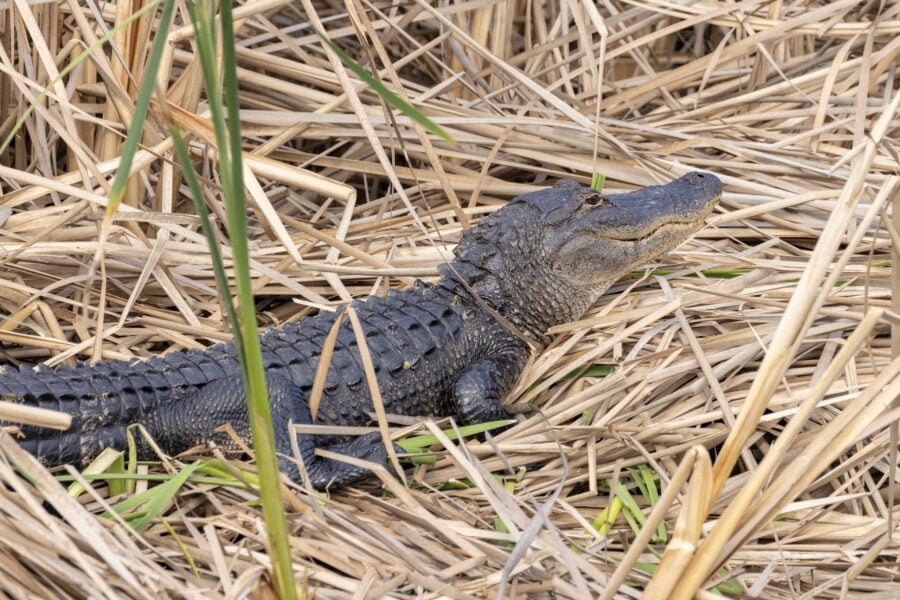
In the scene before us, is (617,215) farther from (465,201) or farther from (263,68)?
(263,68)

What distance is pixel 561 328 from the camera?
334cm

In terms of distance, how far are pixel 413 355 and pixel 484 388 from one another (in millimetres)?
241

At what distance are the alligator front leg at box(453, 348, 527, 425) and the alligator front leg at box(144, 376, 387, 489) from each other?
35 cm

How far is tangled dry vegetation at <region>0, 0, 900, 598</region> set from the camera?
2.02m

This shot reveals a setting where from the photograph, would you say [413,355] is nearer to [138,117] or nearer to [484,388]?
[484,388]

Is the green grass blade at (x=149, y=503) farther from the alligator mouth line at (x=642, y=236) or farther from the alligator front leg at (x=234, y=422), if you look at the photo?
the alligator mouth line at (x=642, y=236)

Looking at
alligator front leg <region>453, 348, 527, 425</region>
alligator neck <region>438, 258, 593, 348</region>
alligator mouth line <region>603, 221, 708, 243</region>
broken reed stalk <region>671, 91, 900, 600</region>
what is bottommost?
alligator front leg <region>453, 348, 527, 425</region>

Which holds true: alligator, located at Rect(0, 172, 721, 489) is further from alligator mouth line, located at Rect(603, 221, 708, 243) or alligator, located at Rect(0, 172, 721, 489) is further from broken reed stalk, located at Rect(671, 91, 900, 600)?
broken reed stalk, located at Rect(671, 91, 900, 600)

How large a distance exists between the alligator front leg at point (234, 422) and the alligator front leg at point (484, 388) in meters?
0.35

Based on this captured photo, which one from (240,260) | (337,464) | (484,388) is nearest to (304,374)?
(337,464)

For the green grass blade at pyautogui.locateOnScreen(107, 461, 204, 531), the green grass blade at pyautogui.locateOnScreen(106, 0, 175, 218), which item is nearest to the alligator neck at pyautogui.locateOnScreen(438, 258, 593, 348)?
the green grass blade at pyautogui.locateOnScreen(107, 461, 204, 531)

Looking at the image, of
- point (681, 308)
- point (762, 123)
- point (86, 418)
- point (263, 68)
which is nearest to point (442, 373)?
point (681, 308)

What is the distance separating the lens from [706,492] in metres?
1.78

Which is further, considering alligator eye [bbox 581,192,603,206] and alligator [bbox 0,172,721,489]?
alligator eye [bbox 581,192,603,206]
